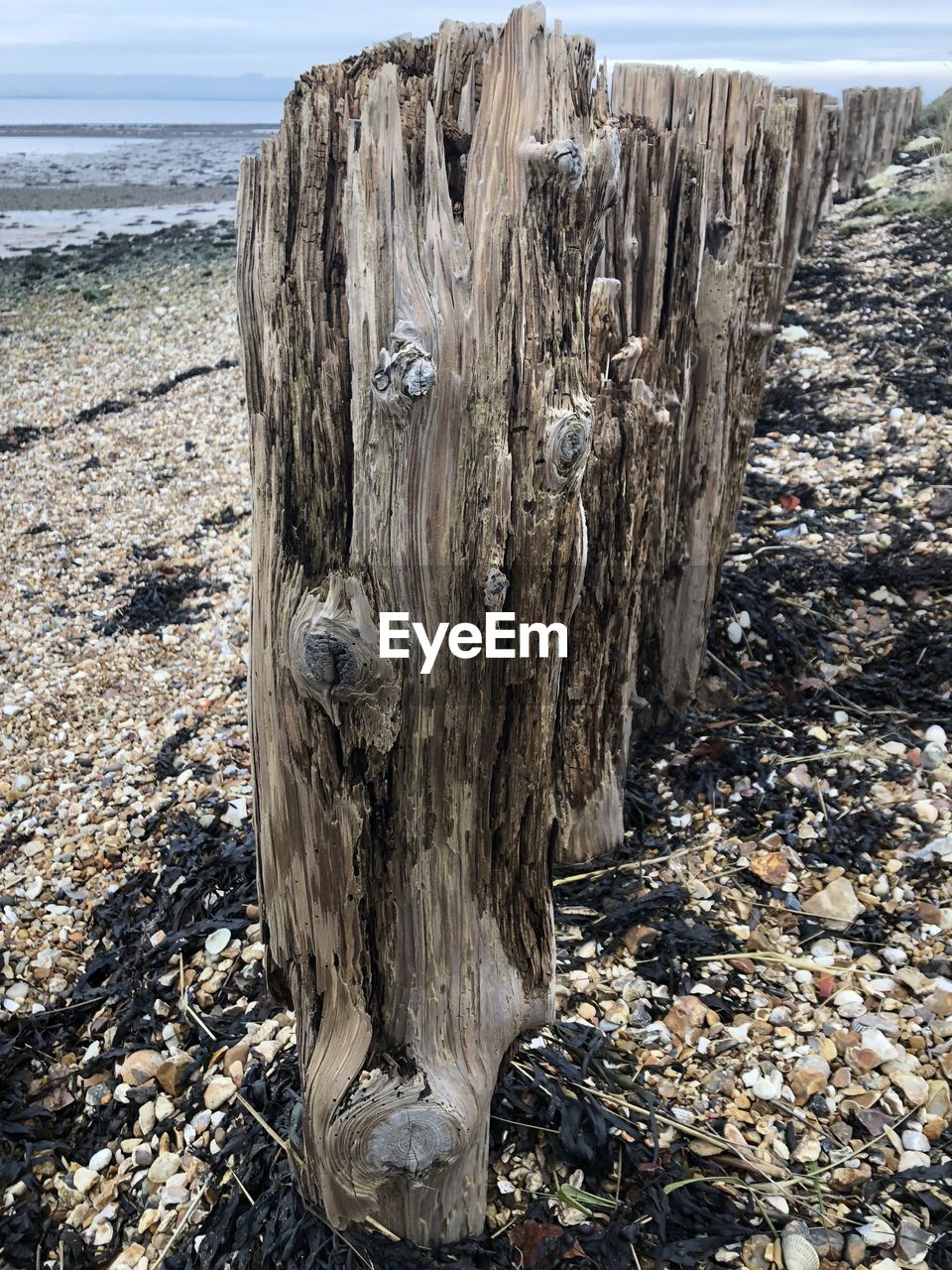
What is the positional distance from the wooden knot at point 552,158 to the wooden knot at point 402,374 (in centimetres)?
30

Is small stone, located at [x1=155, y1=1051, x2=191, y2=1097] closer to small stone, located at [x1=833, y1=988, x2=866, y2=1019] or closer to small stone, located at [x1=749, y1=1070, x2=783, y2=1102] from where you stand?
small stone, located at [x1=749, y1=1070, x2=783, y2=1102]

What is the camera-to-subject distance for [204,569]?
19.5ft

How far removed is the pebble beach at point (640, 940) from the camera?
1958mm

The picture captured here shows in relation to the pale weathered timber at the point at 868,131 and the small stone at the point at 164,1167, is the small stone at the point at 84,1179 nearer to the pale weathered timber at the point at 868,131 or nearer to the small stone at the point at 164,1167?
the small stone at the point at 164,1167

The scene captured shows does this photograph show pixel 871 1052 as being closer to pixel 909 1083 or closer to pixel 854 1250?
pixel 909 1083

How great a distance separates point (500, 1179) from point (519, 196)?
188 centimetres

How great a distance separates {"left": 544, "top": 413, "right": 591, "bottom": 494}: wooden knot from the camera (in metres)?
1.38

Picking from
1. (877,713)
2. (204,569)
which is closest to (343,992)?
(877,713)

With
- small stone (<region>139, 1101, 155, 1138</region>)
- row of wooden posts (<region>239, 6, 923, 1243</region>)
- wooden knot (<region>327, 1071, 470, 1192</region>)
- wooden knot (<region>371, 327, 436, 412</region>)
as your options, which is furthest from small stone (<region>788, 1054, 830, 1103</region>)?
wooden knot (<region>371, 327, 436, 412</region>)

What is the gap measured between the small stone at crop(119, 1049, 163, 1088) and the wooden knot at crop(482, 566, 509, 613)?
Result: 186 cm

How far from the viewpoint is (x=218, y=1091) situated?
91.6 inches

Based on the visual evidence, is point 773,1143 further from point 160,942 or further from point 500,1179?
point 160,942

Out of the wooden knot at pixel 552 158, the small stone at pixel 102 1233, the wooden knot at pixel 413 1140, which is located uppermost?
the wooden knot at pixel 552 158

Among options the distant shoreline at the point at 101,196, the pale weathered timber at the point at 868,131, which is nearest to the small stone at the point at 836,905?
the pale weathered timber at the point at 868,131
